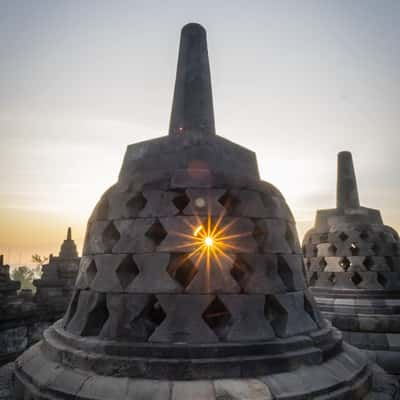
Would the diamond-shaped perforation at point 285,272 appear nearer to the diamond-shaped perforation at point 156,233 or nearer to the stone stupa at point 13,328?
the diamond-shaped perforation at point 156,233

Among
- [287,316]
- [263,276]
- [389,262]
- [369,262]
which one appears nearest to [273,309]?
[287,316]

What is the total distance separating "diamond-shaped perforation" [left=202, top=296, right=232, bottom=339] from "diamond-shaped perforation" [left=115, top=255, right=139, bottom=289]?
97cm

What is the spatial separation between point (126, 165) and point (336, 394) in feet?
12.2

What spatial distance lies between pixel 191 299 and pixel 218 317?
1.67 ft

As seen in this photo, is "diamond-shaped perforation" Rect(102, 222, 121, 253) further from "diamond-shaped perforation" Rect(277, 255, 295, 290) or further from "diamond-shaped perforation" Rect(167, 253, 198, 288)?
"diamond-shaped perforation" Rect(277, 255, 295, 290)

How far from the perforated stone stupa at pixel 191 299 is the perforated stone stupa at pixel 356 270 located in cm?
544

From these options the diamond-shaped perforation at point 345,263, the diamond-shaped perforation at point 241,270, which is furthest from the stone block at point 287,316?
the diamond-shaped perforation at point 345,263

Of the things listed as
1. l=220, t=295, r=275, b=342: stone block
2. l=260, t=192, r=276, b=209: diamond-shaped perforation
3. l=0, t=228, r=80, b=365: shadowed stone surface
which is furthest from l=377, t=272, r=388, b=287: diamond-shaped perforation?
l=0, t=228, r=80, b=365: shadowed stone surface

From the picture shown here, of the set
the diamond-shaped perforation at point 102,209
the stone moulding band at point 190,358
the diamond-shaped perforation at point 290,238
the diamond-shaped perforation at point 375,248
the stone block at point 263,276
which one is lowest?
the stone moulding band at point 190,358

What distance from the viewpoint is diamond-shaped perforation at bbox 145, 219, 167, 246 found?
4.02 metres

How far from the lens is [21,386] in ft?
12.1

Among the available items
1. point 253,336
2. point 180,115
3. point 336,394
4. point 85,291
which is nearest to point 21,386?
point 85,291

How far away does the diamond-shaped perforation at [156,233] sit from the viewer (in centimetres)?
402

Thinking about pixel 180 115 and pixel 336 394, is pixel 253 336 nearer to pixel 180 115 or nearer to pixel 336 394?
pixel 336 394
